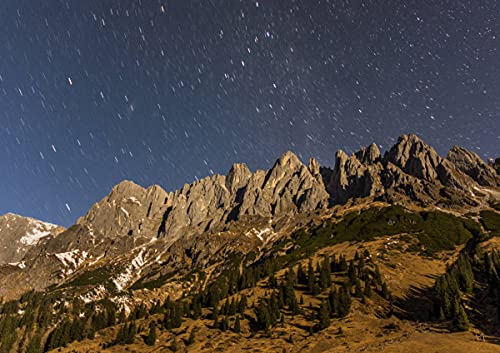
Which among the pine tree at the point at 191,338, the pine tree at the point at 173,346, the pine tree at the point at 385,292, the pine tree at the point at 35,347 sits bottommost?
the pine tree at the point at 173,346

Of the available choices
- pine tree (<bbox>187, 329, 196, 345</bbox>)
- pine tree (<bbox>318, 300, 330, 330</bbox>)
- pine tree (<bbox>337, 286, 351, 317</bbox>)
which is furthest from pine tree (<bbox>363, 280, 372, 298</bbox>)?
pine tree (<bbox>187, 329, 196, 345</bbox>)

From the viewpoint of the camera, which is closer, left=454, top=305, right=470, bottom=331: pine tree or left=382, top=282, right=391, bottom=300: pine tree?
left=454, top=305, right=470, bottom=331: pine tree

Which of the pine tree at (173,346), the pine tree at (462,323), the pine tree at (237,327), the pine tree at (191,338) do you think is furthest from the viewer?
the pine tree at (237,327)

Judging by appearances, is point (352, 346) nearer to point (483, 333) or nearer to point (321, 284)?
point (483, 333)

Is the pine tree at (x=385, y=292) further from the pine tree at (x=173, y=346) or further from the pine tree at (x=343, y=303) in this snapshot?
the pine tree at (x=173, y=346)

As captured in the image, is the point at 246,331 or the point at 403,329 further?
the point at 246,331

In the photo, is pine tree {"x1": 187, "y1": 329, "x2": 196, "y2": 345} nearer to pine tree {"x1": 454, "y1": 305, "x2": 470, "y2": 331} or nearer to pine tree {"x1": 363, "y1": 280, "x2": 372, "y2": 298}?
pine tree {"x1": 363, "y1": 280, "x2": 372, "y2": 298}

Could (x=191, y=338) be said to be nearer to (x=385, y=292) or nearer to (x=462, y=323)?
(x=385, y=292)

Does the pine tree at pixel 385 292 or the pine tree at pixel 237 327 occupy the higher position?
the pine tree at pixel 385 292

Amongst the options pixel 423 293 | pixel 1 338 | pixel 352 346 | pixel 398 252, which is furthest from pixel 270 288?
pixel 1 338

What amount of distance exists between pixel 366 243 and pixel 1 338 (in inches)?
7134

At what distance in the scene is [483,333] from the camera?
211ft

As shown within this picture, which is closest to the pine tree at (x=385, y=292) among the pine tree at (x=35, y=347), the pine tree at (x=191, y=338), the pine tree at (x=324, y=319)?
the pine tree at (x=324, y=319)

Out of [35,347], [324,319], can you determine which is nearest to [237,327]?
[324,319]
